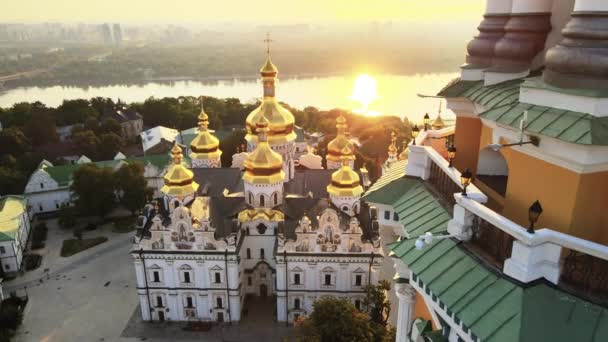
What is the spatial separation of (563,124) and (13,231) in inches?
1205

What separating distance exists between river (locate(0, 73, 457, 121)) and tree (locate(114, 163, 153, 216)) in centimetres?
4743

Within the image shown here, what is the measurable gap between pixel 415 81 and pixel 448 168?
346ft

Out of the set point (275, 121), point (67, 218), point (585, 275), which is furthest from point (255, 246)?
point (67, 218)

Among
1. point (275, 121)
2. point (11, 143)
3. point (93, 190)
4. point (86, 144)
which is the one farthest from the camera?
point (86, 144)

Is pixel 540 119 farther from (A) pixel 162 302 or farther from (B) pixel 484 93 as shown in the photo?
(A) pixel 162 302

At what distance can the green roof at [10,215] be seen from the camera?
88.3ft

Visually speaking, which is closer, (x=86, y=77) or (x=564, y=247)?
(x=564, y=247)

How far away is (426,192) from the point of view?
8398 mm

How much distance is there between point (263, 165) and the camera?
21.6 meters

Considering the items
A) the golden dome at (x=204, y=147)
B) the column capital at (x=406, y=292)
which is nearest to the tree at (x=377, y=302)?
the column capital at (x=406, y=292)

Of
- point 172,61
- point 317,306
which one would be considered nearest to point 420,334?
point 317,306

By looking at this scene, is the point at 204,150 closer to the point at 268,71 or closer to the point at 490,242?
the point at 268,71

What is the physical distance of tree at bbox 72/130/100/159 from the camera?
45.1m

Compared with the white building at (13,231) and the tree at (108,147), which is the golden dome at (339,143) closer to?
the white building at (13,231)
